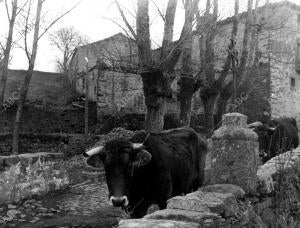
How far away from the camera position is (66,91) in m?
34.9

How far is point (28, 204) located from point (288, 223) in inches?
202

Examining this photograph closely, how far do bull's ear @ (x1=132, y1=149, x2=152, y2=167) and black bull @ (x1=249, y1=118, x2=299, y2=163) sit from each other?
485cm

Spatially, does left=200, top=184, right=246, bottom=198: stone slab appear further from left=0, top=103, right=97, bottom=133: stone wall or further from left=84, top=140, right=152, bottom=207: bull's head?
left=0, top=103, right=97, bottom=133: stone wall

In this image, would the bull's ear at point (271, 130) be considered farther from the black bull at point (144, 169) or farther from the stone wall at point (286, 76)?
the stone wall at point (286, 76)

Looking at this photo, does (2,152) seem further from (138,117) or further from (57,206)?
(57,206)

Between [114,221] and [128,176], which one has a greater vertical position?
[128,176]

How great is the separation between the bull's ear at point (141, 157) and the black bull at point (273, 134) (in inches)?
191

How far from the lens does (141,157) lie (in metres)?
5.25

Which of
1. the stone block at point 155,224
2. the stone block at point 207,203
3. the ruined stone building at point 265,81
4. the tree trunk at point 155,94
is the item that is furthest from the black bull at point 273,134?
the ruined stone building at point 265,81

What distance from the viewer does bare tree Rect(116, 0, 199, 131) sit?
11484 millimetres

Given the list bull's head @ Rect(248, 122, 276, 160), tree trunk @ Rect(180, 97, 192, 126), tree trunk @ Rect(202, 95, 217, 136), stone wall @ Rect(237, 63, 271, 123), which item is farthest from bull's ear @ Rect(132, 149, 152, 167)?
stone wall @ Rect(237, 63, 271, 123)

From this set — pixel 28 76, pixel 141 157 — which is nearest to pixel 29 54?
pixel 28 76

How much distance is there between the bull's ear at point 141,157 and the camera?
5236 mm

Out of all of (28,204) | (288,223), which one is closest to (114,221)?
(28,204)
